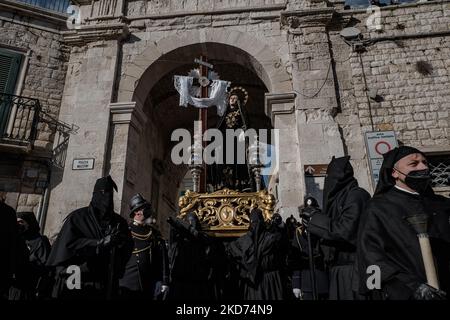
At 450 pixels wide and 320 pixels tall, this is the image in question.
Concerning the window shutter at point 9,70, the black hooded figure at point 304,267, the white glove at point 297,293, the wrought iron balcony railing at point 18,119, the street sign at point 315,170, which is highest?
the window shutter at point 9,70

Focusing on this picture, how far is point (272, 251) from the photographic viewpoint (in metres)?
4.27

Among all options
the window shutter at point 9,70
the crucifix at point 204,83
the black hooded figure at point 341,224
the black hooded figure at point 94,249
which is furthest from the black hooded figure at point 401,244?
the window shutter at point 9,70

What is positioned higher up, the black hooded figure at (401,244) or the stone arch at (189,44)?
the stone arch at (189,44)

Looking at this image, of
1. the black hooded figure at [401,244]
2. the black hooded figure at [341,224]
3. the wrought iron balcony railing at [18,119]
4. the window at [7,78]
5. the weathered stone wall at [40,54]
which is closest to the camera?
the black hooded figure at [401,244]

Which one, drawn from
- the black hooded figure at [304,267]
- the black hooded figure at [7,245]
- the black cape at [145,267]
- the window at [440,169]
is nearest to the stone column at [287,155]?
the black hooded figure at [304,267]

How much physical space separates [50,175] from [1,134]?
1.57 metres

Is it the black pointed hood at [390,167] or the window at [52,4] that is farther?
the window at [52,4]

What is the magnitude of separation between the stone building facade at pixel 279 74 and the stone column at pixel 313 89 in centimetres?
2

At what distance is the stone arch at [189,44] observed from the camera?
8.05m

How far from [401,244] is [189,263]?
3369mm

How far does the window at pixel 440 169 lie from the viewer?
6.95m

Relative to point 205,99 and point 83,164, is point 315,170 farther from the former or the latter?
point 83,164

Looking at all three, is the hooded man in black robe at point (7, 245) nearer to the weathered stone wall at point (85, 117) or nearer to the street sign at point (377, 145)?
the weathered stone wall at point (85, 117)

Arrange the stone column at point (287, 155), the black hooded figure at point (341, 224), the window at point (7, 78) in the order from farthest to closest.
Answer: the window at point (7, 78)
the stone column at point (287, 155)
the black hooded figure at point (341, 224)
